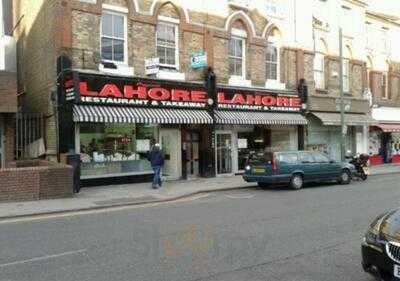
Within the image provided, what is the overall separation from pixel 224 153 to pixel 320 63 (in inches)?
355

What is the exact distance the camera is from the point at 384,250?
598 cm

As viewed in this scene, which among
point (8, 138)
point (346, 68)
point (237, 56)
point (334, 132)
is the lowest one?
point (8, 138)

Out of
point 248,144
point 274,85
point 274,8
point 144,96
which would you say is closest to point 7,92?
point 144,96

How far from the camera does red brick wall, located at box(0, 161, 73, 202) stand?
16.3 meters

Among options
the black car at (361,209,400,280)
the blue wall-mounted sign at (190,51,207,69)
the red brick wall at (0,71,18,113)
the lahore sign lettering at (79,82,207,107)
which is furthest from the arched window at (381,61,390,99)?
→ the black car at (361,209,400,280)

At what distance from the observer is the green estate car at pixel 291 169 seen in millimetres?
20484

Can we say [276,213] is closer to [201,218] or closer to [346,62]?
[201,218]

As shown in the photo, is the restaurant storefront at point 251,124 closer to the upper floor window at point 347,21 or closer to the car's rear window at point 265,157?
the car's rear window at point 265,157

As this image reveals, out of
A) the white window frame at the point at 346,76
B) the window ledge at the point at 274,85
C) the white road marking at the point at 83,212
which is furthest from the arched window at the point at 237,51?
the white road marking at the point at 83,212

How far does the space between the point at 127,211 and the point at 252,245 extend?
6.29 m

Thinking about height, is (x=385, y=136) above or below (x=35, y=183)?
above

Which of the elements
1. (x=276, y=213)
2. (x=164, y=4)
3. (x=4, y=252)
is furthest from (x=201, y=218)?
(x=164, y=4)

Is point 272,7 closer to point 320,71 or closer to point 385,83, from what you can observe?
point 320,71

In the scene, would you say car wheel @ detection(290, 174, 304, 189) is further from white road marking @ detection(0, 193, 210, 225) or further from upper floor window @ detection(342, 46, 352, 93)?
upper floor window @ detection(342, 46, 352, 93)
